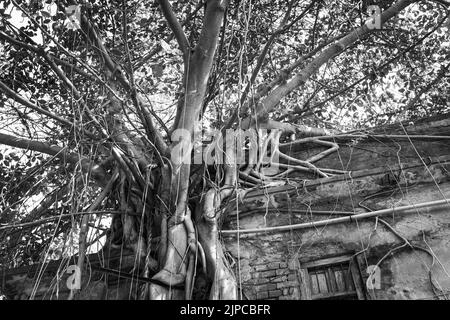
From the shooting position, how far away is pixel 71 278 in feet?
11.4

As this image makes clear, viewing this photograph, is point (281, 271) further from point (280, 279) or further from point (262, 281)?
point (262, 281)

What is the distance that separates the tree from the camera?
11.4 feet

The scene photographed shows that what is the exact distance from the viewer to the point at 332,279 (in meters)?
3.52

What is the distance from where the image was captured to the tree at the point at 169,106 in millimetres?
3480

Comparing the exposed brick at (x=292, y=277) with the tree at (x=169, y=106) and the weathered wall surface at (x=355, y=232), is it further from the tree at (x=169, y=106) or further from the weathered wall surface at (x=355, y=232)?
the tree at (x=169, y=106)

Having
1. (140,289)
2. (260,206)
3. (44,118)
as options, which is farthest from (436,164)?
(44,118)

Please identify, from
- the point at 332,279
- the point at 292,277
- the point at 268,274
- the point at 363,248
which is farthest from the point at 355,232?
the point at 268,274

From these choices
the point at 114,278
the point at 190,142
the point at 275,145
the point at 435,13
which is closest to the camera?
the point at 190,142

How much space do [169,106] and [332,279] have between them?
2165 millimetres

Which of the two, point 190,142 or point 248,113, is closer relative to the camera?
point 190,142

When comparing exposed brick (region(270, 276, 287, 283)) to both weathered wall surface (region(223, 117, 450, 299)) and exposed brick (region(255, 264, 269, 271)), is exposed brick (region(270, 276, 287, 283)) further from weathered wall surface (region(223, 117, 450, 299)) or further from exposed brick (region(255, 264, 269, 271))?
exposed brick (region(255, 264, 269, 271))

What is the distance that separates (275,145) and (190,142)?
1.45 metres

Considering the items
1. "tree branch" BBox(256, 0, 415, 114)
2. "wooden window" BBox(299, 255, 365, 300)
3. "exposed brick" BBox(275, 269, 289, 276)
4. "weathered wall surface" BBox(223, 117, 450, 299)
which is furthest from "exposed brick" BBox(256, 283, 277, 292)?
"tree branch" BBox(256, 0, 415, 114)

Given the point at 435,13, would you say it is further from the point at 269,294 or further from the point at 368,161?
the point at 269,294
